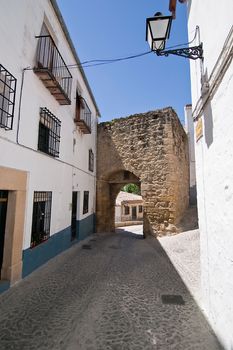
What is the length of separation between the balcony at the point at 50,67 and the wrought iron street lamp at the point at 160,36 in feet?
9.98

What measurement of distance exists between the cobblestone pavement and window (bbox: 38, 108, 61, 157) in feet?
10.4

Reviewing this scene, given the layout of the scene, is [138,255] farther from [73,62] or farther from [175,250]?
[73,62]

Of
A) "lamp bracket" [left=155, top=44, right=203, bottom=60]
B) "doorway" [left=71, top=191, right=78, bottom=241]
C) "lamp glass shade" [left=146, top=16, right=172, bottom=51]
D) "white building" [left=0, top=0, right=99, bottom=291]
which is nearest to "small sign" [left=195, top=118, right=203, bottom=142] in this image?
"lamp bracket" [left=155, top=44, right=203, bottom=60]

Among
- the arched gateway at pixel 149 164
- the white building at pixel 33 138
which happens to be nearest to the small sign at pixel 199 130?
the white building at pixel 33 138

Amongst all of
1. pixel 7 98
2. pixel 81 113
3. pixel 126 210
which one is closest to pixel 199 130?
pixel 7 98

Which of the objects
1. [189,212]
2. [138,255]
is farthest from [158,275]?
[189,212]

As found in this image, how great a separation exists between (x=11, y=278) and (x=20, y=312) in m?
Answer: 1.05

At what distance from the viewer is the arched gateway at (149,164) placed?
9.23m

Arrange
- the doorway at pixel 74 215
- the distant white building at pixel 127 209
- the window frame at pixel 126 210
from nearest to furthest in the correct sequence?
the doorway at pixel 74 215 → the distant white building at pixel 127 209 → the window frame at pixel 126 210

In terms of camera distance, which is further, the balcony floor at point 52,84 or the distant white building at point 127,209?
the distant white building at point 127,209

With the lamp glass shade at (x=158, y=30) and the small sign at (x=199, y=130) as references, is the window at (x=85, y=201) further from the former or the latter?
the lamp glass shade at (x=158, y=30)

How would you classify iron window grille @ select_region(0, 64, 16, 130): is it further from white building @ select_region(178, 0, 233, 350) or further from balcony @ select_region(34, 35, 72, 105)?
white building @ select_region(178, 0, 233, 350)

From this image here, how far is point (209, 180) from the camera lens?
2984mm

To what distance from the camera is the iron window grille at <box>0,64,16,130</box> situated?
388 centimetres
